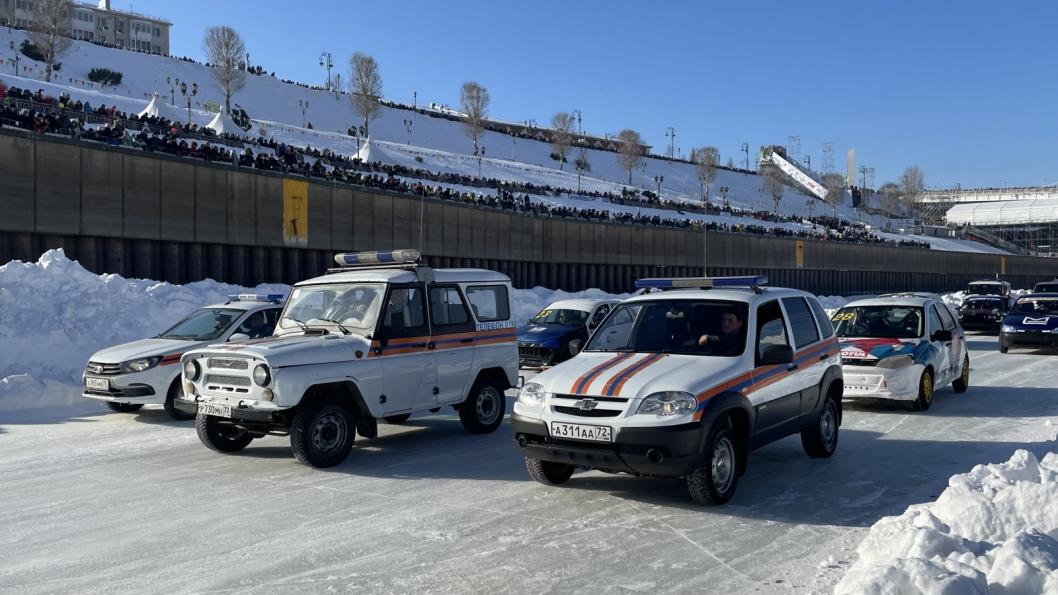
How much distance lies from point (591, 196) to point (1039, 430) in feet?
215

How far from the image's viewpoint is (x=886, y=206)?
5546 inches

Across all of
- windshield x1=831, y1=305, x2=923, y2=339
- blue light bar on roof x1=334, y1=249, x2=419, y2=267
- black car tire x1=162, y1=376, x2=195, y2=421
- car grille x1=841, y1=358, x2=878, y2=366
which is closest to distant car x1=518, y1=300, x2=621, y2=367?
windshield x1=831, y1=305, x2=923, y2=339

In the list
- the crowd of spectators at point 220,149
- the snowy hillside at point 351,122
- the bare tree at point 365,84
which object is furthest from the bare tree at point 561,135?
the crowd of spectators at point 220,149

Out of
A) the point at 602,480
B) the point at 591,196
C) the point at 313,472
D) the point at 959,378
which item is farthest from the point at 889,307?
the point at 591,196

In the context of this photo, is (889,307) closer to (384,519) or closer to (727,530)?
(727,530)

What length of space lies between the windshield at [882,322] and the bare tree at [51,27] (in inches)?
3342

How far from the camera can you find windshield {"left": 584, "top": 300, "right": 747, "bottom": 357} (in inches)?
319

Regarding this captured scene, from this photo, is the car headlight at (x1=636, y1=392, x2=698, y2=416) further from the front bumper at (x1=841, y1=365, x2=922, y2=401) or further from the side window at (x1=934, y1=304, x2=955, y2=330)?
the side window at (x1=934, y1=304, x2=955, y2=330)

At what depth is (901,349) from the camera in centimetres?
1295

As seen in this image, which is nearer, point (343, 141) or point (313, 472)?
point (313, 472)

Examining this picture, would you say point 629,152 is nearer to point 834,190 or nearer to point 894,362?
point 834,190

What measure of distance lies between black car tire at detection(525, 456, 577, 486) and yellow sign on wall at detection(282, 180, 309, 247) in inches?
921

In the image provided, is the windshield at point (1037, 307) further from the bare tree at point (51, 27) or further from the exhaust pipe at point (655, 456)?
the bare tree at point (51, 27)

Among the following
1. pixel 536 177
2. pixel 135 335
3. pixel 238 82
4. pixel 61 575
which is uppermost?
pixel 238 82
